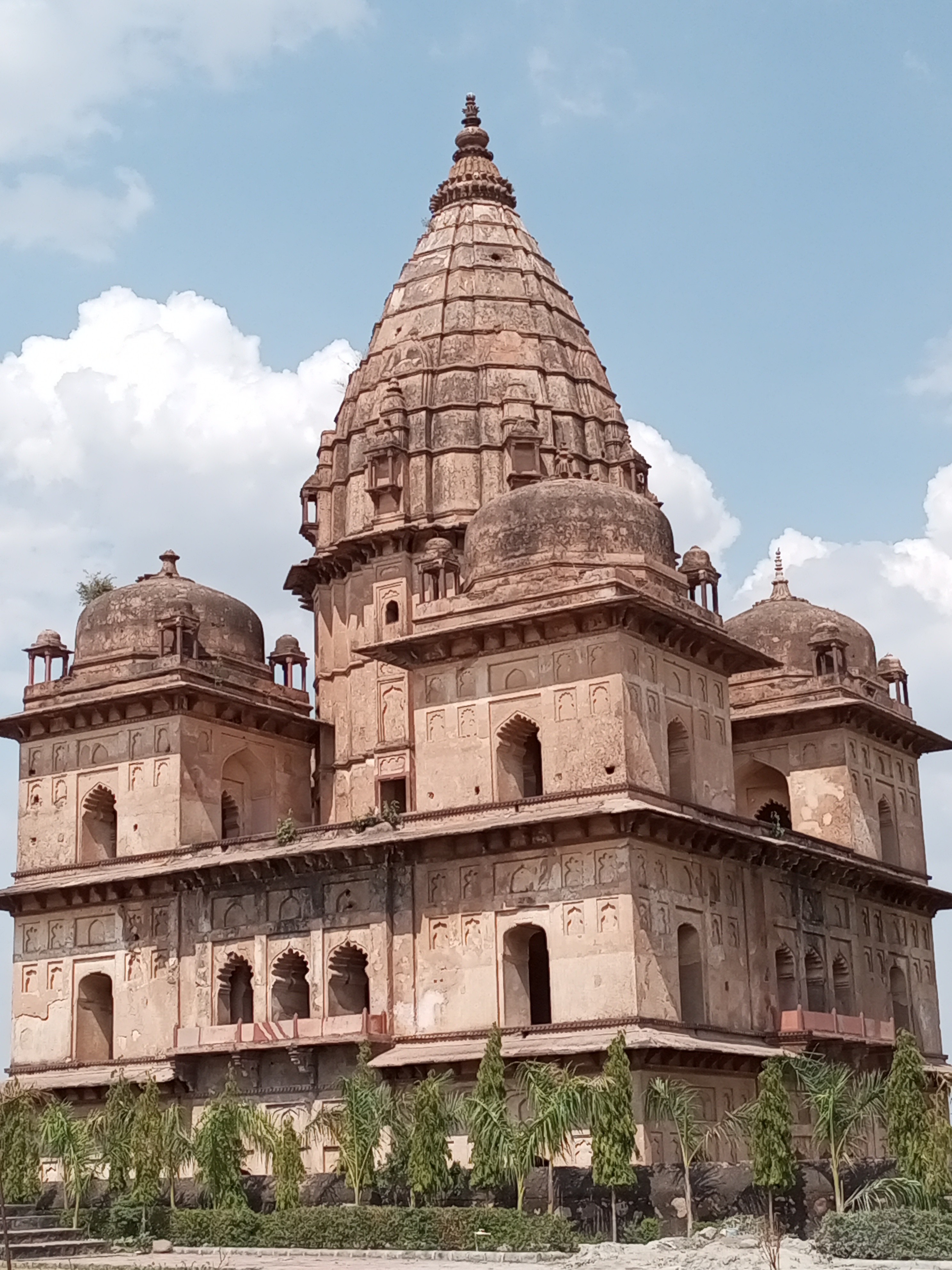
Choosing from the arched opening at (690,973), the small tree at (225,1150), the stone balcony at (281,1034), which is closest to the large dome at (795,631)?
the arched opening at (690,973)

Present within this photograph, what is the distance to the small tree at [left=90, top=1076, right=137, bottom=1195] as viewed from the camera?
30.2 m

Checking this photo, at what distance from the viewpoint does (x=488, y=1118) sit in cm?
2819

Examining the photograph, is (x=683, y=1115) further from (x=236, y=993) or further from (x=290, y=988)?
(x=236, y=993)

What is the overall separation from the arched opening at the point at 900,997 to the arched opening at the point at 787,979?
4.61 m

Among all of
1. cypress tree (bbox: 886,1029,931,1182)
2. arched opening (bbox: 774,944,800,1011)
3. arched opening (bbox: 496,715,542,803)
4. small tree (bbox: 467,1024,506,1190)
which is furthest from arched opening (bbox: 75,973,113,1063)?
cypress tree (bbox: 886,1029,931,1182)

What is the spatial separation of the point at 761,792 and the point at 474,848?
32.7 feet

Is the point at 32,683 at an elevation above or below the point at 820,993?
above

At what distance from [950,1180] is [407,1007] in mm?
9997

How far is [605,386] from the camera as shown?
146ft

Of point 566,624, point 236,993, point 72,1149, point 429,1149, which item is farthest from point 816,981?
point 72,1149

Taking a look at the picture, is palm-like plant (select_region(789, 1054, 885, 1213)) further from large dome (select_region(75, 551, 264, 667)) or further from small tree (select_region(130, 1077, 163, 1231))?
large dome (select_region(75, 551, 264, 667))

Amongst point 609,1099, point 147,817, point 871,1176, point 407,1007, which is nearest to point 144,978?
point 147,817

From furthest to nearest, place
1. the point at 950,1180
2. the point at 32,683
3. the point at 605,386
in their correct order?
the point at 605,386 < the point at 32,683 < the point at 950,1180

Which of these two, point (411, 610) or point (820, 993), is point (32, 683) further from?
Answer: point (820, 993)
